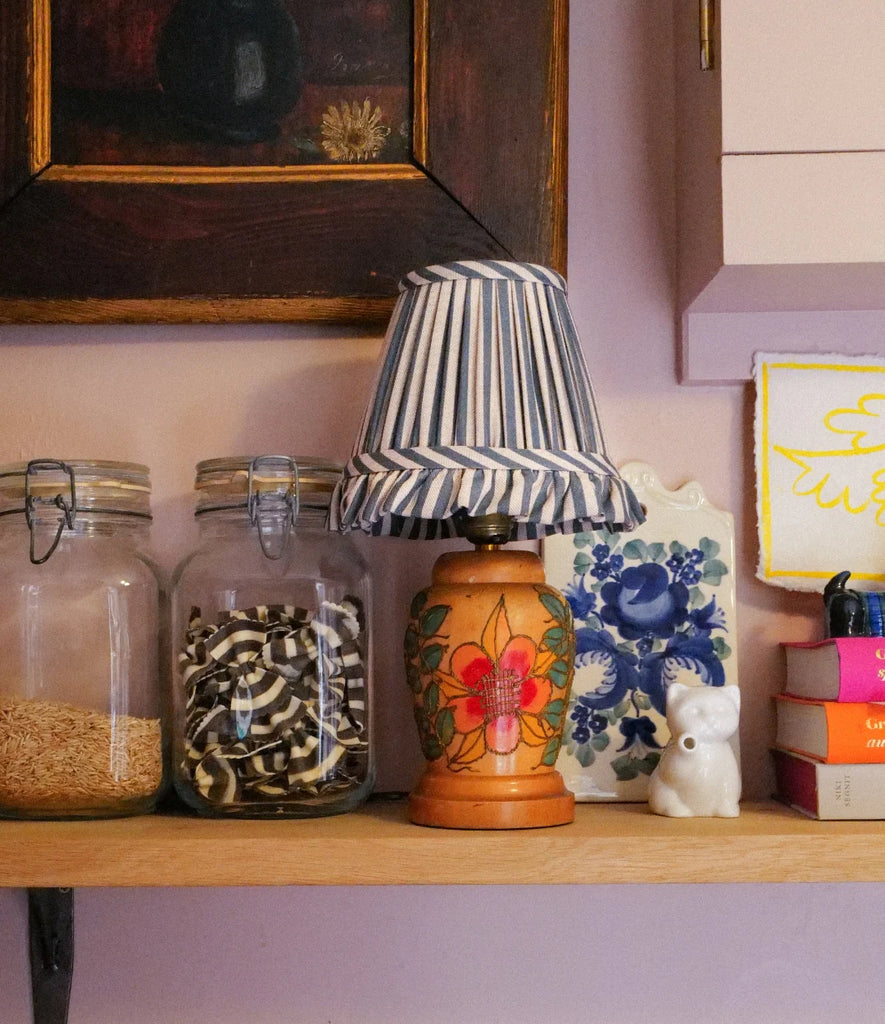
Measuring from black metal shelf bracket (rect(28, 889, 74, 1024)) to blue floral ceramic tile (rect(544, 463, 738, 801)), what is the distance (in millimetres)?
421

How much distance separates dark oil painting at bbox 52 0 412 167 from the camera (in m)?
0.95

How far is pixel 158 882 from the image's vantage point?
0.71 m

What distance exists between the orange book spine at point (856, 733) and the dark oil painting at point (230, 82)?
0.56 metres

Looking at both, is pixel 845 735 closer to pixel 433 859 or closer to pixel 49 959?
pixel 433 859

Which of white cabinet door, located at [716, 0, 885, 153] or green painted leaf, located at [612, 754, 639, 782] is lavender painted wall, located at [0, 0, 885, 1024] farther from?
white cabinet door, located at [716, 0, 885, 153]

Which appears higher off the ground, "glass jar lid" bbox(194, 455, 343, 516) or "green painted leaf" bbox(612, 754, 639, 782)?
"glass jar lid" bbox(194, 455, 343, 516)

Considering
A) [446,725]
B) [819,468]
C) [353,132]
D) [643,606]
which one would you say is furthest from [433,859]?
[353,132]

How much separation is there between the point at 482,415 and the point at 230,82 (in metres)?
0.41

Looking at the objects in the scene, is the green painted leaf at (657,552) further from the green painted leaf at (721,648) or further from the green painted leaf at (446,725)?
the green painted leaf at (446,725)

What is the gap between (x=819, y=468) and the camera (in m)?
0.96

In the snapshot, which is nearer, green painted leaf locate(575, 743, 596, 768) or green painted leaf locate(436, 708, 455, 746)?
green painted leaf locate(436, 708, 455, 746)

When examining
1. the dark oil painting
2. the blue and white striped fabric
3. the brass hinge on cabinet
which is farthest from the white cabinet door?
the dark oil painting

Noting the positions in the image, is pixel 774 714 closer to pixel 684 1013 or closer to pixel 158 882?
pixel 684 1013

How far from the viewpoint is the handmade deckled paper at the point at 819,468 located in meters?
0.95
